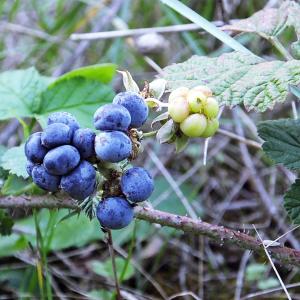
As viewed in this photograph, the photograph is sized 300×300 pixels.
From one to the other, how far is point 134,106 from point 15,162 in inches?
16.7

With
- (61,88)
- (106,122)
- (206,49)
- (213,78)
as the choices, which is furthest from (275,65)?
(206,49)

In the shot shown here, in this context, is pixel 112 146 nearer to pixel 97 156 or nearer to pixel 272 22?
pixel 97 156

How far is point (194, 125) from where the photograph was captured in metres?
0.93

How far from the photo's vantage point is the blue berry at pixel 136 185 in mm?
867

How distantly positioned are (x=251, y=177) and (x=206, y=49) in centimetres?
57

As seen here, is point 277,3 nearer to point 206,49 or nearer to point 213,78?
point 206,49

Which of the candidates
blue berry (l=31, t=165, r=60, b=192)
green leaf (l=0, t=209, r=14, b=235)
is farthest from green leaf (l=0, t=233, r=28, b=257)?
blue berry (l=31, t=165, r=60, b=192)

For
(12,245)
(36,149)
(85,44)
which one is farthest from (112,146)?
(85,44)

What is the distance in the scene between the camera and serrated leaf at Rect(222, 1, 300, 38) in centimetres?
131

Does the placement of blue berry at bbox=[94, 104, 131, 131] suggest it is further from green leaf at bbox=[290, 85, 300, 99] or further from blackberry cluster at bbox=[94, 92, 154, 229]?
green leaf at bbox=[290, 85, 300, 99]

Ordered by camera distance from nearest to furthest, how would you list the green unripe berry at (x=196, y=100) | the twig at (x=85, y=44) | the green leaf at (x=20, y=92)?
the green unripe berry at (x=196, y=100) → the green leaf at (x=20, y=92) → the twig at (x=85, y=44)

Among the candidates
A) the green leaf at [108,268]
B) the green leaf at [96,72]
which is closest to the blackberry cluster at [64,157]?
the green leaf at [96,72]

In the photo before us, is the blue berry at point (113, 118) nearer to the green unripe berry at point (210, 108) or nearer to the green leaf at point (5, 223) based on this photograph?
the green unripe berry at point (210, 108)

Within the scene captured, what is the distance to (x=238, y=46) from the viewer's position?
4.15 ft
